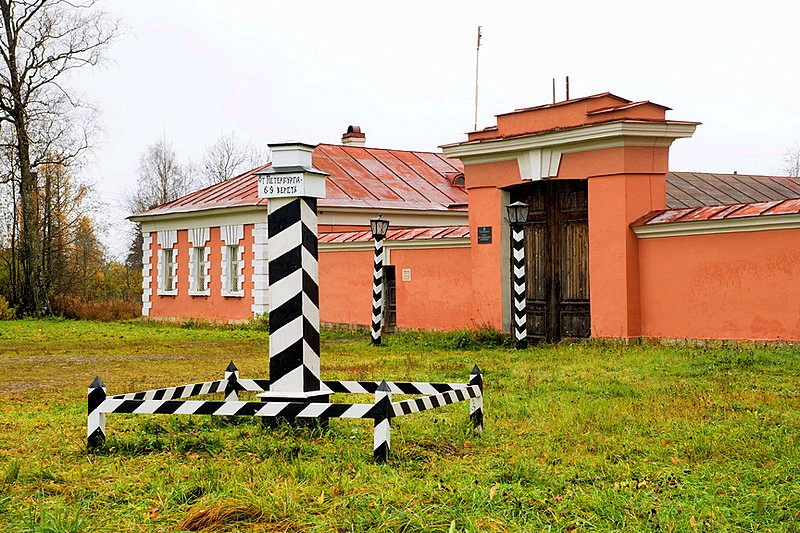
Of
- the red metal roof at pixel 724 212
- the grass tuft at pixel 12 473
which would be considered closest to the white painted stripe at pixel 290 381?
the grass tuft at pixel 12 473

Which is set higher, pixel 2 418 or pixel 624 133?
pixel 624 133

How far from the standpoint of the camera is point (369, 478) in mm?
6344

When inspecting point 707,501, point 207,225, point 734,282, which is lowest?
point 707,501

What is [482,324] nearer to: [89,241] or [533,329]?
[533,329]

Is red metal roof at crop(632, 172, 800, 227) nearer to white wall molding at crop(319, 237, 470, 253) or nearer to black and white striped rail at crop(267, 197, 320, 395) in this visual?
white wall molding at crop(319, 237, 470, 253)

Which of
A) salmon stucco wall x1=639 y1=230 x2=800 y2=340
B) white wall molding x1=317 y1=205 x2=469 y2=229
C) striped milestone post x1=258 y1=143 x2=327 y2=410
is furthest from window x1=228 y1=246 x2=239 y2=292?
striped milestone post x1=258 y1=143 x2=327 y2=410

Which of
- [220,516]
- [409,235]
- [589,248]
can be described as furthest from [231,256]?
[220,516]

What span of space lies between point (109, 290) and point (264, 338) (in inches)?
964

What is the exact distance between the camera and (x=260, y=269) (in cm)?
2602

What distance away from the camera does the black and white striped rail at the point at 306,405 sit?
6.80 metres

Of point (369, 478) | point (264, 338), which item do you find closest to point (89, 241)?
point (264, 338)

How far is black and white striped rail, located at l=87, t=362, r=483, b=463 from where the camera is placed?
680cm

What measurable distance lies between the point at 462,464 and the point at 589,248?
10.6 metres

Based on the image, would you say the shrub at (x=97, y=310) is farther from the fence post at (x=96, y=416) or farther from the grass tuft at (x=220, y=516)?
the grass tuft at (x=220, y=516)
